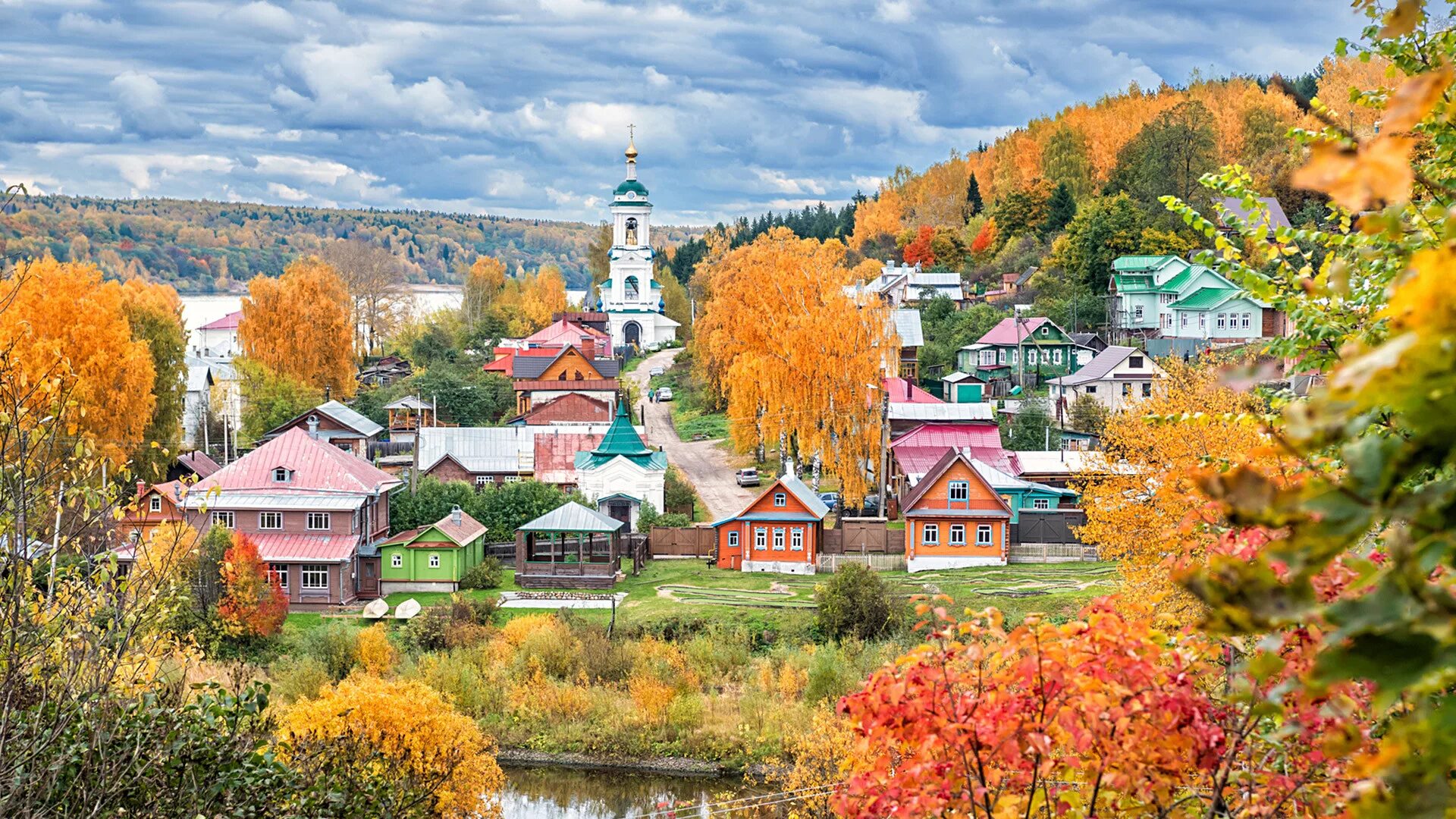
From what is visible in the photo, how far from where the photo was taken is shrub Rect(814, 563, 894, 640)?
936 inches

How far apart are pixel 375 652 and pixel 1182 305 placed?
3554 centimetres

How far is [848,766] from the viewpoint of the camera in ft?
18.9

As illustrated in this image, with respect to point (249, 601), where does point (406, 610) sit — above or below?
below

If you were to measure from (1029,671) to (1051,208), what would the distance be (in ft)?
214

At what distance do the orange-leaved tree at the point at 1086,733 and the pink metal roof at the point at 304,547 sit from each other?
23.7 metres

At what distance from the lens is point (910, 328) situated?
49.2 m

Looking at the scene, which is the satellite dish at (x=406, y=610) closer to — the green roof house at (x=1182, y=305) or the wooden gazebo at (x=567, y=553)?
the wooden gazebo at (x=567, y=553)

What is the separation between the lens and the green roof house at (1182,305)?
4728 centimetres

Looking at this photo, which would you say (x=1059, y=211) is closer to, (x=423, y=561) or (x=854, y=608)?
(x=854, y=608)

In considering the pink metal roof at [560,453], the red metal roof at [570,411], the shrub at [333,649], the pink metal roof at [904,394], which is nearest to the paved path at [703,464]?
the red metal roof at [570,411]

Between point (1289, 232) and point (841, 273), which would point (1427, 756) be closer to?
point (1289, 232)

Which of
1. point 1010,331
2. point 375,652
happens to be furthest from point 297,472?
point 1010,331

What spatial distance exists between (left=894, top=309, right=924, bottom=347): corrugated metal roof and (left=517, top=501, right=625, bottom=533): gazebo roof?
2257 centimetres

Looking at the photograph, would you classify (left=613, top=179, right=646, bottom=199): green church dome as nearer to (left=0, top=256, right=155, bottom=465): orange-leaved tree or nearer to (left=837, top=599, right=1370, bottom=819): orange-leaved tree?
(left=0, top=256, right=155, bottom=465): orange-leaved tree
